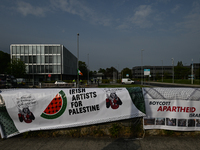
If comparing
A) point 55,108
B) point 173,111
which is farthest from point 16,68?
point 173,111

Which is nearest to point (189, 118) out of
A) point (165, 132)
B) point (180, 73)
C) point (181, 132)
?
point (181, 132)

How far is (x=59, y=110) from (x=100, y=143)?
58.7 inches

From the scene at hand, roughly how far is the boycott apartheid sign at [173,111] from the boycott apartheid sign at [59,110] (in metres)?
0.32

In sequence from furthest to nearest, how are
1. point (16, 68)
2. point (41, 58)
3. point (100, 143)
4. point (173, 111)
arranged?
point (41, 58)
point (16, 68)
point (173, 111)
point (100, 143)

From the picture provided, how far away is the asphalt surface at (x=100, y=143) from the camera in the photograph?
3297 millimetres

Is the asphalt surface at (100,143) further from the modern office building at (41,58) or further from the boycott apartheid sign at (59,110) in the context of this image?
the modern office building at (41,58)

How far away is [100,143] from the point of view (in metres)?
3.50

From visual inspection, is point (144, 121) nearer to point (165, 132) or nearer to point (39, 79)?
point (165, 132)

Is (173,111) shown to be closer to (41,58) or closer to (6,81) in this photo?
(6,81)

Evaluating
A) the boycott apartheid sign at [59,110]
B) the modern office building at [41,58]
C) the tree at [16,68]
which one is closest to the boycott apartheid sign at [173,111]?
the boycott apartheid sign at [59,110]

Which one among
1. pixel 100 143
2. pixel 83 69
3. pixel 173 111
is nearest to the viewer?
pixel 100 143

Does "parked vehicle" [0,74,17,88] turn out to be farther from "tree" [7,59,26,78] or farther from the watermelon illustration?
the watermelon illustration

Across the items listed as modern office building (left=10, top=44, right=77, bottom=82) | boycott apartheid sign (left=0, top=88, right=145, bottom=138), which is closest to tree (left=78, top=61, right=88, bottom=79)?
modern office building (left=10, top=44, right=77, bottom=82)

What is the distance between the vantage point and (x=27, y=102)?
3.96 metres
